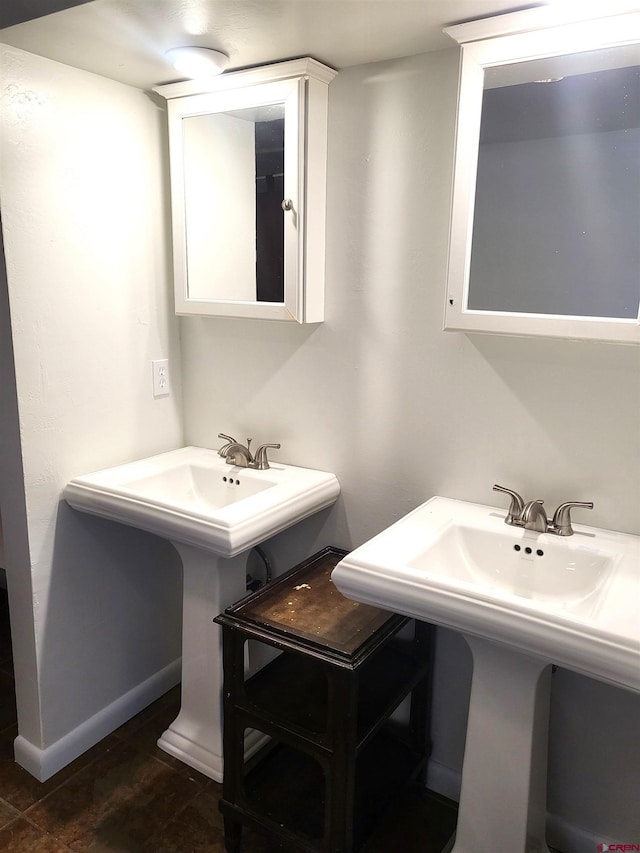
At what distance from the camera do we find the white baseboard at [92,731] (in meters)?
1.78

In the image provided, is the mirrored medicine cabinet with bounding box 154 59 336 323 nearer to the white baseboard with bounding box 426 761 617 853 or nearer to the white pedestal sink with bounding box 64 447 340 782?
the white pedestal sink with bounding box 64 447 340 782

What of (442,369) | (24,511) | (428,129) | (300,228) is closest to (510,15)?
(428,129)

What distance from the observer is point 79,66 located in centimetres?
162

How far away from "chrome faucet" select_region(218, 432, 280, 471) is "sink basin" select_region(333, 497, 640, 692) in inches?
20.2

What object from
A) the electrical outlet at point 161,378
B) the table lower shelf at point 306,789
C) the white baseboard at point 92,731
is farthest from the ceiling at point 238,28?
the white baseboard at point 92,731

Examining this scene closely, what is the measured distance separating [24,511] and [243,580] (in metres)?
0.60

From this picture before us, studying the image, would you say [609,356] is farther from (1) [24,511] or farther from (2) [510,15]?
(1) [24,511]

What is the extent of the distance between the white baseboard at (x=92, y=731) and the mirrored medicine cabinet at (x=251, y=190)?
121 centimetres

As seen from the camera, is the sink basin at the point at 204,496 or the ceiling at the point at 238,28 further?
the sink basin at the point at 204,496

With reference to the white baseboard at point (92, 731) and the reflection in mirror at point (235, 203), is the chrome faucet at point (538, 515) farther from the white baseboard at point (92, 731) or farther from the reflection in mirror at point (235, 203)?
the white baseboard at point (92, 731)

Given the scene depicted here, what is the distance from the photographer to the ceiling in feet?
4.10

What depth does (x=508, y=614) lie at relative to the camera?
1.11 m

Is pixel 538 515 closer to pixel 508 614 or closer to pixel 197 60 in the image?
pixel 508 614

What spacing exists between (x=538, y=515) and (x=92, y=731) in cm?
143
